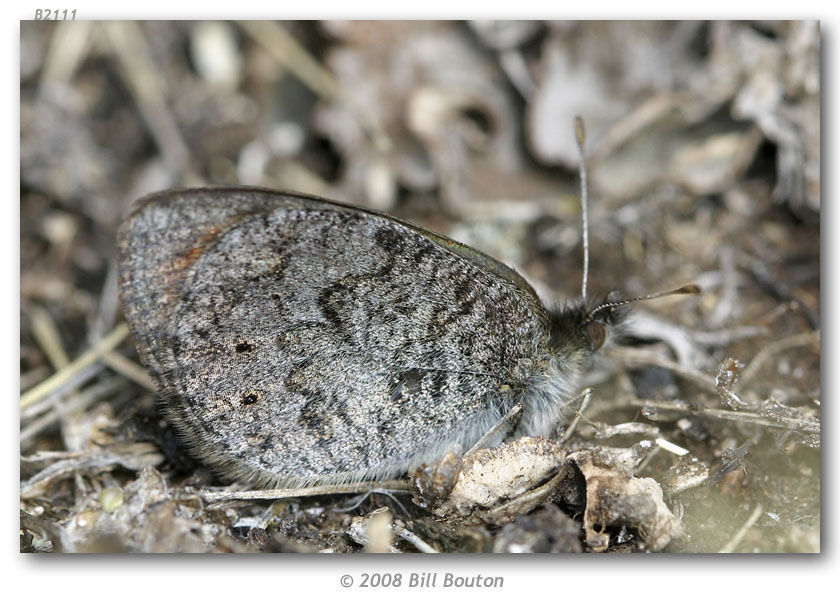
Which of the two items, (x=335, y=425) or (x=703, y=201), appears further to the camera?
(x=703, y=201)

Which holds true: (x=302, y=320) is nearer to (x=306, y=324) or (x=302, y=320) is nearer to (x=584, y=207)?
(x=306, y=324)

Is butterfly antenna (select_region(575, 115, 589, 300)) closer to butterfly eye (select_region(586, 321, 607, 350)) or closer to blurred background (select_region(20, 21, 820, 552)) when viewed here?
butterfly eye (select_region(586, 321, 607, 350))

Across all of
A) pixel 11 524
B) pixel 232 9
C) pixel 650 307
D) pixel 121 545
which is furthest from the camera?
pixel 650 307

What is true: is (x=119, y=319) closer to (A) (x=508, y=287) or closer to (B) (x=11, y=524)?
(B) (x=11, y=524)

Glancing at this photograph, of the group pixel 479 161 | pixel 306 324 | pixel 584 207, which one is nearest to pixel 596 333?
pixel 584 207

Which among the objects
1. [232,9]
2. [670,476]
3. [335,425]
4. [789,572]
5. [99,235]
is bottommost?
[789,572]

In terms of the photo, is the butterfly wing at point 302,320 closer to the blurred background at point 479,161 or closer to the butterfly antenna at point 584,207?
the butterfly antenna at point 584,207

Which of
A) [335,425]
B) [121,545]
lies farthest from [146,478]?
[335,425]

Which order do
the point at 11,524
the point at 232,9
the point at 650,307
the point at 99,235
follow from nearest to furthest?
the point at 11,524
the point at 232,9
the point at 650,307
the point at 99,235

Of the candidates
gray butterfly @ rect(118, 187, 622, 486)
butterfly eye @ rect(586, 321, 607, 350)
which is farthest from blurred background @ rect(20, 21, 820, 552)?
gray butterfly @ rect(118, 187, 622, 486)
